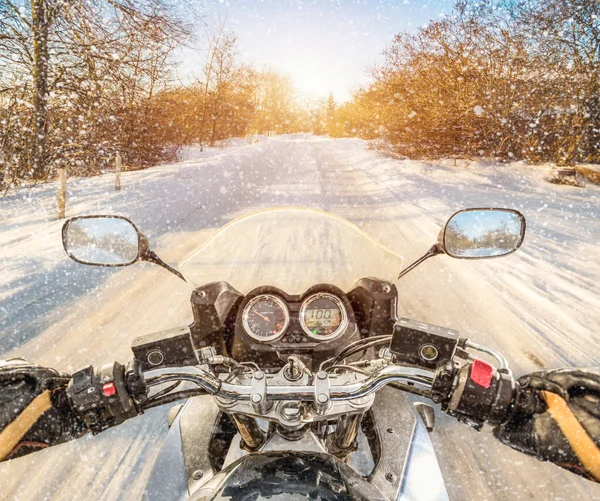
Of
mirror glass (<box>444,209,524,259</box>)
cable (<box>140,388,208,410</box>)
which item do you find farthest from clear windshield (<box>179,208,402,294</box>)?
cable (<box>140,388,208,410</box>)

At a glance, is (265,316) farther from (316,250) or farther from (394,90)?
(394,90)

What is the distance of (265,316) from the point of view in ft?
6.11

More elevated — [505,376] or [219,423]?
[505,376]

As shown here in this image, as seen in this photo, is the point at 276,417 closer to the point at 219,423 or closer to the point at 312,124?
the point at 219,423

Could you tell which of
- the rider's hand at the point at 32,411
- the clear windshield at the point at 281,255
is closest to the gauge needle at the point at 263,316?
the clear windshield at the point at 281,255

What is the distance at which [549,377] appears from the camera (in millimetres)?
1109

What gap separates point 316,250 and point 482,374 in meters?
1.28

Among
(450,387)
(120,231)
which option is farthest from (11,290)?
(450,387)

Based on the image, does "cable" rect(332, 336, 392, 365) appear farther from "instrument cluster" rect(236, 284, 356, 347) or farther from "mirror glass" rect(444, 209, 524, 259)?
"mirror glass" rect(444, 209, 524, 259)

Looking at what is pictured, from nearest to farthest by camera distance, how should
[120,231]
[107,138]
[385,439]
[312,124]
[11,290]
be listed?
[385,439], [120,231], [11,290], [107,138], [312,124]

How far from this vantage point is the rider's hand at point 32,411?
1.06m

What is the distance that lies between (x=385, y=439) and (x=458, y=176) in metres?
14.0

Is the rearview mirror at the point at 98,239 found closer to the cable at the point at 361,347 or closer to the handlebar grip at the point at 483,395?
the cable at the point at 361,347

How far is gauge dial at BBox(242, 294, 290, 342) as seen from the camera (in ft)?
5.99
